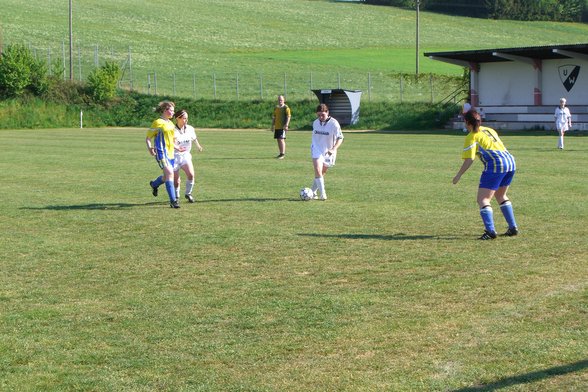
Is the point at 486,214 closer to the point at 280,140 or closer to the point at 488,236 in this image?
the point at 488,236

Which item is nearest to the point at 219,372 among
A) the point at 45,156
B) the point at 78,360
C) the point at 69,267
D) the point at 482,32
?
the point at 78,360

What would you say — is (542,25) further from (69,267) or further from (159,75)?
(69,267)

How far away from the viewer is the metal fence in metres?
65.8

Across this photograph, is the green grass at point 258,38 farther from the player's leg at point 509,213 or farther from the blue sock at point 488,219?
the blue sock at point 488,219

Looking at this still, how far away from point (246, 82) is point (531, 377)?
6588cm

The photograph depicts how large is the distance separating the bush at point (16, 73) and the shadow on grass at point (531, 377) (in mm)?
58937

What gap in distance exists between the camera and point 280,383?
21.9ft

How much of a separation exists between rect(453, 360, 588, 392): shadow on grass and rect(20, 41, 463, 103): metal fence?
179 ft

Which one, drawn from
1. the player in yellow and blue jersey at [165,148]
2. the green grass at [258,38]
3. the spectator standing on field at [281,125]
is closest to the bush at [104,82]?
the green grass at [258,38]

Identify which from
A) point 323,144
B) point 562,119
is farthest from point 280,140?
point 323,144

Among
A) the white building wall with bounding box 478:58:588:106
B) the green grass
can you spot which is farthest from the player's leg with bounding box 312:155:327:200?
the green grass

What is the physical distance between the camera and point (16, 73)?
62219 mm

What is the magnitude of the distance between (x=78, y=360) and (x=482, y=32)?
342 feet

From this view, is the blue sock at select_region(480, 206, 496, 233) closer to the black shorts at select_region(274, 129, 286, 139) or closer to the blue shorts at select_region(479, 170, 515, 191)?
the blue shorts at select_region(479, 170, 515, 191)
